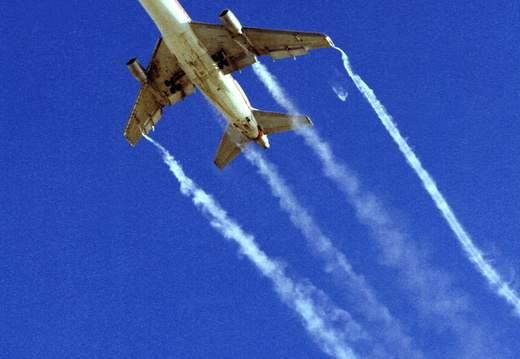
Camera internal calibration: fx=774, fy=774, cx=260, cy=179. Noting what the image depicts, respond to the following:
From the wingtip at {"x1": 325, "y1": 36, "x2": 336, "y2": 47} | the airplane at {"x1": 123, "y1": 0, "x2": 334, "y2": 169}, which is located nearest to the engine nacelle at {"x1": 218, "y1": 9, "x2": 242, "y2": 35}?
the airplane at {"x1": 123, "y1": 0, "x2": 334, "y2": 169}

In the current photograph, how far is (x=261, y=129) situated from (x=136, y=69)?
31.2 ft

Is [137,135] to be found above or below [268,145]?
below

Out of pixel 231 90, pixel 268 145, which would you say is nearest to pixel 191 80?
pixel 231 90

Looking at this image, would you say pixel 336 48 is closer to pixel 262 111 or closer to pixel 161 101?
pixel 262 111

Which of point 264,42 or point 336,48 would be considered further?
point 264,42

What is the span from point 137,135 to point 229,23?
45.9 ft

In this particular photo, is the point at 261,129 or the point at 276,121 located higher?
the point at 276,121

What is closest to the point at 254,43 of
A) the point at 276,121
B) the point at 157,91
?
the point at 276,121

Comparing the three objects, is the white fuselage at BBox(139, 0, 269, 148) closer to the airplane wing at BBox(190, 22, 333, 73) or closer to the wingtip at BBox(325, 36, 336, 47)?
the airplane wing at BBox(190, 22, 333, 73)

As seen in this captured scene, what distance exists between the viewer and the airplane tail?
52.8 m

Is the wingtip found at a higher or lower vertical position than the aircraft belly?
higher

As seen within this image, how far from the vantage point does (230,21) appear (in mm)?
47062

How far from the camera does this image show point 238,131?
2143 inches

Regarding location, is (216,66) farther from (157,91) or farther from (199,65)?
(157,91)
